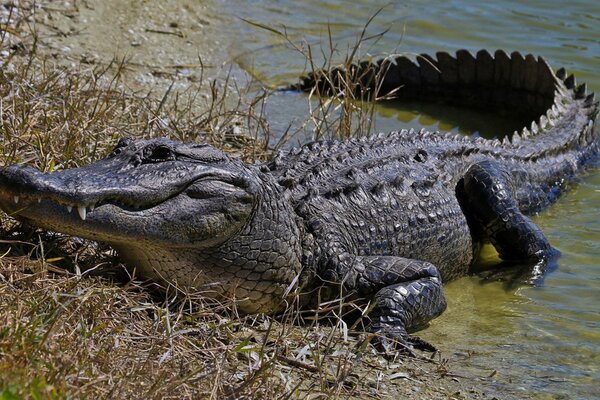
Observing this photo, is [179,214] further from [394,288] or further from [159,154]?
[394,288]

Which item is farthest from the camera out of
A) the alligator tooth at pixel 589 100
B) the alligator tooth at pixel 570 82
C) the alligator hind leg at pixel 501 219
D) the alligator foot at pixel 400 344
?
the alligator tooth at pixel 570 82

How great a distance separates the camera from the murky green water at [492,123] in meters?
5.17

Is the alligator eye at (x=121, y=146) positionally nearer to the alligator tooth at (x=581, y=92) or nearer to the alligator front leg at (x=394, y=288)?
the alligator front leg at (x=394, y=288)

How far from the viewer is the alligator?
464 cm

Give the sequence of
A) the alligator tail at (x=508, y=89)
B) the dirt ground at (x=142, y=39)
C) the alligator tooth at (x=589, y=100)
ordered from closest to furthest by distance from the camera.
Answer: the alligator tail at (x=508, y=89) → the dirt ground at (x=142, y=39) → the alligator tooth at (x=589, y=100)

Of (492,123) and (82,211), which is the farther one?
(492,123)

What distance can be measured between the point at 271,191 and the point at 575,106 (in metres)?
→ 4.43

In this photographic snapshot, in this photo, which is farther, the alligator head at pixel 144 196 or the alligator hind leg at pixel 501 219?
the alligator hind leg at pixel 501 219

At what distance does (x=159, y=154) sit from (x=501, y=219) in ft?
8.86

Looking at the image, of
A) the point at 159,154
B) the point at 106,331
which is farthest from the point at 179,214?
the point at 106,331

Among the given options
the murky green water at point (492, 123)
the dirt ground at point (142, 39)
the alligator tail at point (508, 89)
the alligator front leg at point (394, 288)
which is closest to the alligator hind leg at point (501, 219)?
the murky green water at point (492, 123)

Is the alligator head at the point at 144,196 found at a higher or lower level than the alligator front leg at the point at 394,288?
higher

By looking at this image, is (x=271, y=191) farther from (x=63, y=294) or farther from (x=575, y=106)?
(x=575, y=106)

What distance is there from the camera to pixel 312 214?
18.2 feet
